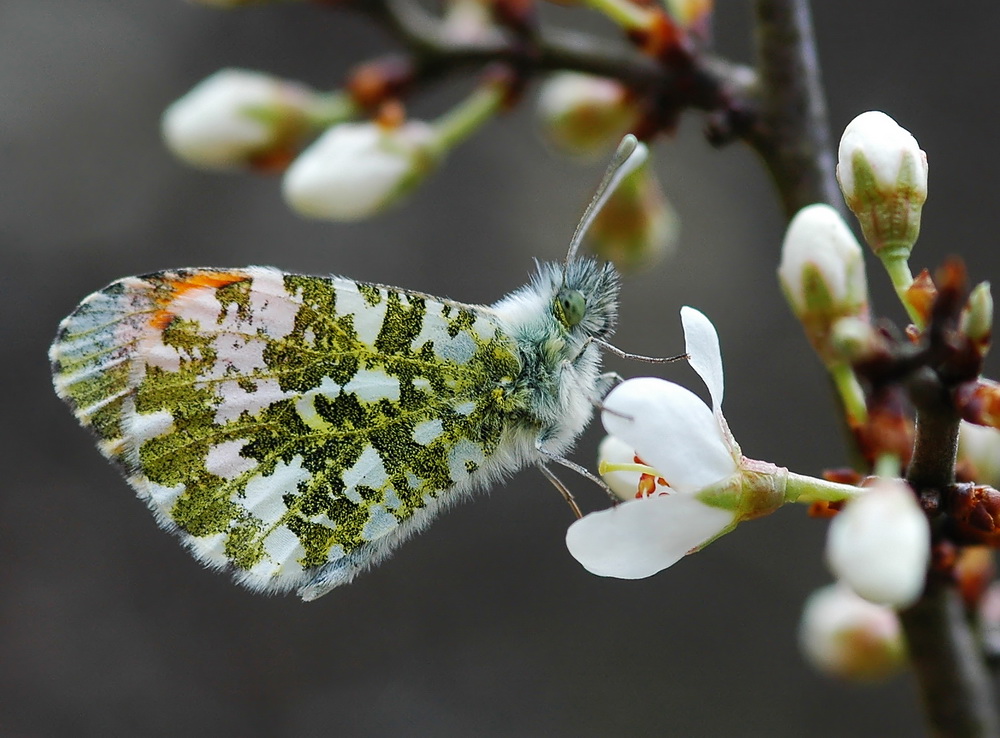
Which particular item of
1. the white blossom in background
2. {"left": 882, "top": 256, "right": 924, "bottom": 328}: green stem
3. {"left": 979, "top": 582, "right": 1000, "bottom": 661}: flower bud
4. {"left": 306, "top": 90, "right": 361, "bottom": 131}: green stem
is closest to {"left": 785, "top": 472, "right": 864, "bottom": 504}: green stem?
the white blossom in background

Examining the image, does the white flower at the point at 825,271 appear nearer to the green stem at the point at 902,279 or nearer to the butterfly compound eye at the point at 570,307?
the green stem at the point at 902,279

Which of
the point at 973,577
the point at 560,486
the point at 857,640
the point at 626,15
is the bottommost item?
the point at 857,640

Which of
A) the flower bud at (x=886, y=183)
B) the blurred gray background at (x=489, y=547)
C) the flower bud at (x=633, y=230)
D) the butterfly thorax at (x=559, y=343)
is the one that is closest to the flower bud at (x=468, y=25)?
the flower bud at (x=633, y=230)

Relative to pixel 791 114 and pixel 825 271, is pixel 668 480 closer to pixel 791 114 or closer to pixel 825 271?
pixel 825 271

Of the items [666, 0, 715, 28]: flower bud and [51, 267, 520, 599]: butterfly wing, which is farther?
[666, 0, 715, 28]: flower bud

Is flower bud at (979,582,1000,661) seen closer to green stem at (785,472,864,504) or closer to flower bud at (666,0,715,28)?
green stem at (785,472,864,504)

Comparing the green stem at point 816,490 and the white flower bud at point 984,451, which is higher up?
the green stem at point 816,490

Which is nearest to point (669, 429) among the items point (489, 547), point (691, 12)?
point (691, 12)
